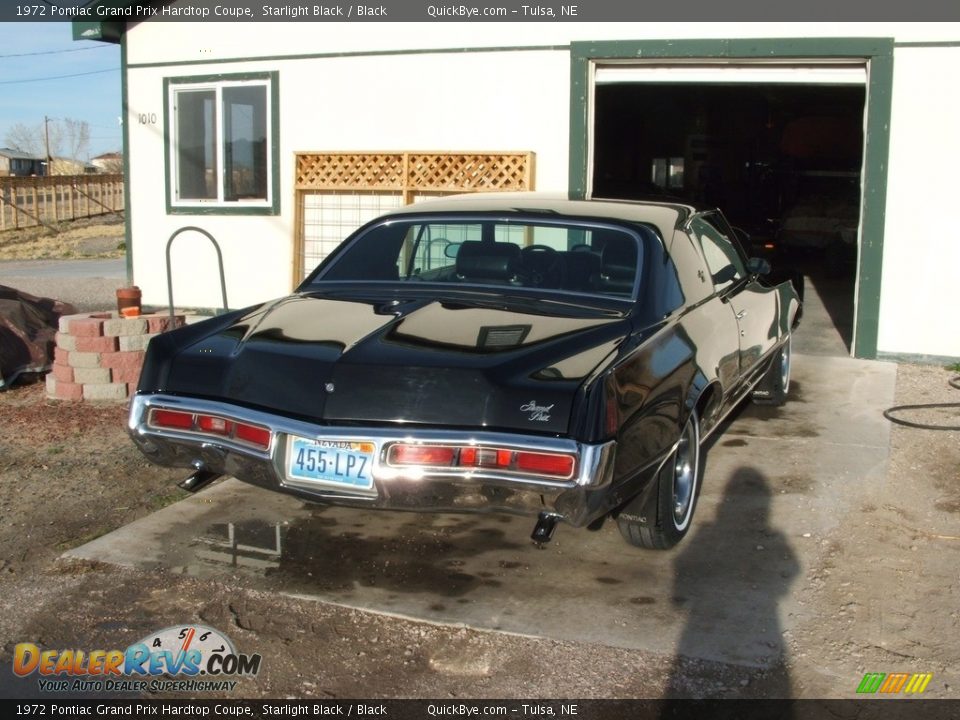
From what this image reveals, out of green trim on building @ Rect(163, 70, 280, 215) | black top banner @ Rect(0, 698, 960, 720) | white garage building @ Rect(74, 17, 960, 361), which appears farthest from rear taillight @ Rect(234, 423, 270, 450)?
green trim on building @ Rect(163, 70, 280, 215)

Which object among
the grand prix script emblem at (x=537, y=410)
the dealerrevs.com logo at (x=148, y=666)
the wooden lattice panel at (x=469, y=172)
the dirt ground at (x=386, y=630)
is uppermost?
the wooden lattice panel at (x=469, y=172)

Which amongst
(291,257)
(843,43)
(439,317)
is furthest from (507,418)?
(291,257)

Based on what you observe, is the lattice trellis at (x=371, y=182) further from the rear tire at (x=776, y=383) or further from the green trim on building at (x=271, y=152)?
the rear tire at (x=776, y=383)

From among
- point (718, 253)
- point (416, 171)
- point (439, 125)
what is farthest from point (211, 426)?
point (439, 125)

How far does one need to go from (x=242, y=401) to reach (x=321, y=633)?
96 centimetres

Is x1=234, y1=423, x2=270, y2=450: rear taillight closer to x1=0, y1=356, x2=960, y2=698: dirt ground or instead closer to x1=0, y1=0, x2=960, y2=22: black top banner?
x1=0, y1=356, x2=960, y2=698: dirt ground

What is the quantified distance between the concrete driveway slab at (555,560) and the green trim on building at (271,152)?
5999 mm

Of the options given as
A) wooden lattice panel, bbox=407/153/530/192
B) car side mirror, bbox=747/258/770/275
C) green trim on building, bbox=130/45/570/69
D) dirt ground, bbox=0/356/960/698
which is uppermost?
green trim on building, bbox=130/45/570/69

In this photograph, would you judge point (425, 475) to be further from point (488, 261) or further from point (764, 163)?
point (764, 163)

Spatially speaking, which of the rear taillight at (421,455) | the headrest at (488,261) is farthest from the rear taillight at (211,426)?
the headrest at (488,261)

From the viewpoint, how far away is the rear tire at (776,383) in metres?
7.30

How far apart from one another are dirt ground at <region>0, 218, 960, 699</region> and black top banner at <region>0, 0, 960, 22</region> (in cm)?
500

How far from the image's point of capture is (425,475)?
386 centimetres

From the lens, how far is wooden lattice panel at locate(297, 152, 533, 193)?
10.1 metres
